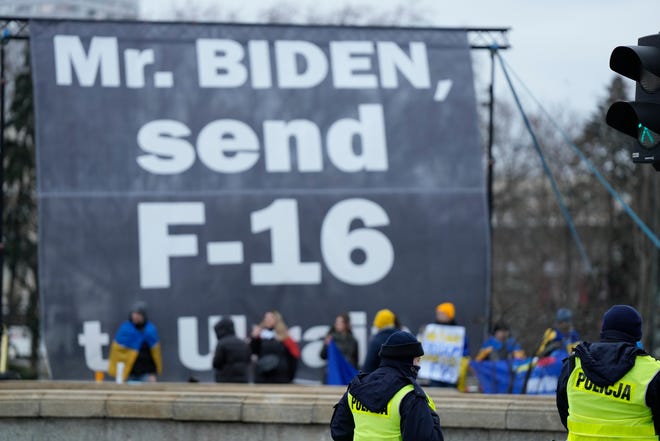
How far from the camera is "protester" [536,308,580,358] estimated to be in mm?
14133

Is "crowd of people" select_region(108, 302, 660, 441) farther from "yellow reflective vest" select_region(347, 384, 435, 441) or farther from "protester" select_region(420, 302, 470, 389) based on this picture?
"protester" select_region(420, 302, 470, 389)

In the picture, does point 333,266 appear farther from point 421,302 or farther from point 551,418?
point 551,418

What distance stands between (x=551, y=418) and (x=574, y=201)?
4140cm

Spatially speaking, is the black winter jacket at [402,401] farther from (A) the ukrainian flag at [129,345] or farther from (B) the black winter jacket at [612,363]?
(A) the ukrainian flag at [129,345]

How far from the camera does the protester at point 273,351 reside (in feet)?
51.2

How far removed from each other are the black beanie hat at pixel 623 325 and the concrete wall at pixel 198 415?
3.30m

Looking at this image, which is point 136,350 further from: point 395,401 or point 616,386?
point 616,386

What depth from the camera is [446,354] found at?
15.4 m

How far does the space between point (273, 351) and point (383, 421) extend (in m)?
8.66

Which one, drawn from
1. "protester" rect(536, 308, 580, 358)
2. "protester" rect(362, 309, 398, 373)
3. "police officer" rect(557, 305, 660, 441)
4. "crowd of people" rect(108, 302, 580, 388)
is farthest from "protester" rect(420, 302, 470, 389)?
"police officer" rect(557, 305, 660, 441)

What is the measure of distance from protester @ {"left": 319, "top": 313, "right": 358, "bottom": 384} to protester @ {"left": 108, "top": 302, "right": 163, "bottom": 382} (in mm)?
2165

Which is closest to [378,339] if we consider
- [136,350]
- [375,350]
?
[375,350]

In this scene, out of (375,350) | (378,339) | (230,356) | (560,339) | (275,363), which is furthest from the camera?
(275,363)

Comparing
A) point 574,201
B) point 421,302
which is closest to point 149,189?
point 421,302
